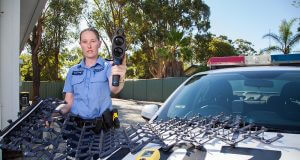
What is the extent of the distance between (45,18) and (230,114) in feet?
62.7

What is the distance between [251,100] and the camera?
3.11 metres

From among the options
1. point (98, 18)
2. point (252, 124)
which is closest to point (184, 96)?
point (252, 124)

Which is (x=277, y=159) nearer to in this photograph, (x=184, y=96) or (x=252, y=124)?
(x=252, y=124)

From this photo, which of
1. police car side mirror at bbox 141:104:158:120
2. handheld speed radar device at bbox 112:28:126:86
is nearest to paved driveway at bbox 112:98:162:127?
police car side mirror at bbox 141:104:158:120

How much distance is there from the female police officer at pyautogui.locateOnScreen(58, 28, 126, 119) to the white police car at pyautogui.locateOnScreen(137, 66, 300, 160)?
0.48 meters

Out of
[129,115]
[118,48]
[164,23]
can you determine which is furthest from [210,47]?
[118,48]

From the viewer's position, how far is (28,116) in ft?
7.59

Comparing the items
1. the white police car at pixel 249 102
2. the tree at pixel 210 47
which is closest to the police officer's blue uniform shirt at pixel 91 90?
A: the white police car at pixel 249 102

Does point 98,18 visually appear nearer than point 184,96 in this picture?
No

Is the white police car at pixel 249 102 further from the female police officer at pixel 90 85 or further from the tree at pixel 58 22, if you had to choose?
the tree at pixel 58 22

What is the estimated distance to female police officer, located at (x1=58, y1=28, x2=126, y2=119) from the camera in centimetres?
266

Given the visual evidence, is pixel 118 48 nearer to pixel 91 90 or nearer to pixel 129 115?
pixel 91 90

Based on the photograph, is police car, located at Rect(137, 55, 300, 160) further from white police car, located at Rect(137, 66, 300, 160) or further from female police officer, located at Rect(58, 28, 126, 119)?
female police officer, located at Rect(58, 28, 126, 119)

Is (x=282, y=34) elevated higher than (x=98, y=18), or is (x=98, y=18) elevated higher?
(x=98, y=18)
